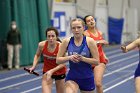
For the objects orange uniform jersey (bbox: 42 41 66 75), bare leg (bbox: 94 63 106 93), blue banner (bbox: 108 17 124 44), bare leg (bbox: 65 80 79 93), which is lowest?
blue banner (bbox: 108 17 124 44)

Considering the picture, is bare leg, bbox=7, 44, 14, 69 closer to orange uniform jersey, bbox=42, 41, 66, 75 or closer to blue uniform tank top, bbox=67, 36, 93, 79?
orange uniform jersey, bbox=42, 41, 66, 75

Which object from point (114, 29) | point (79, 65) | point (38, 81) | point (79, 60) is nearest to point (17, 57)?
point (38, 81)

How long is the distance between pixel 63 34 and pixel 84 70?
16073 mm

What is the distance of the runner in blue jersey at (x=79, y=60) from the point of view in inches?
206

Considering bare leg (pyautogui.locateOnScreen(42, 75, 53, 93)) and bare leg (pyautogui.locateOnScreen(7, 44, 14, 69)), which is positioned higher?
bare leg (pyautogui.locateOnScreen(42, 75, 53, 93))

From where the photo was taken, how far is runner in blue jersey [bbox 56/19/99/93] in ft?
17.2

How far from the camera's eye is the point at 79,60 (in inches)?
202

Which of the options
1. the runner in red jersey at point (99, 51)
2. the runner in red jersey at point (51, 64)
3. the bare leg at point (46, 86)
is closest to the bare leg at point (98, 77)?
the runner in red jersey at point (99, 51)

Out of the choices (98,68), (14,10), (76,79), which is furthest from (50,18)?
(76,79)

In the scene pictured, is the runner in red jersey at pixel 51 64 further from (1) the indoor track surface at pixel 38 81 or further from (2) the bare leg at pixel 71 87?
(1) the indoor track surface at pixel 38 81

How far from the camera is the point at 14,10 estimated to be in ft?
52.2

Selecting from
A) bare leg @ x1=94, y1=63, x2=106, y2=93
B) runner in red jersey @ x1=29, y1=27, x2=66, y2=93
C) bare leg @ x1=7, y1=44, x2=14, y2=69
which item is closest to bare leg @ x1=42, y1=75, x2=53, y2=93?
runner in red jersey @ x1=29, y1=27, x2=66, y2=93

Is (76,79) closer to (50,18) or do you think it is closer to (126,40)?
(50,18)

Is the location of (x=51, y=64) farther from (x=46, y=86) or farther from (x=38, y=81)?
(x=38, y=81)
